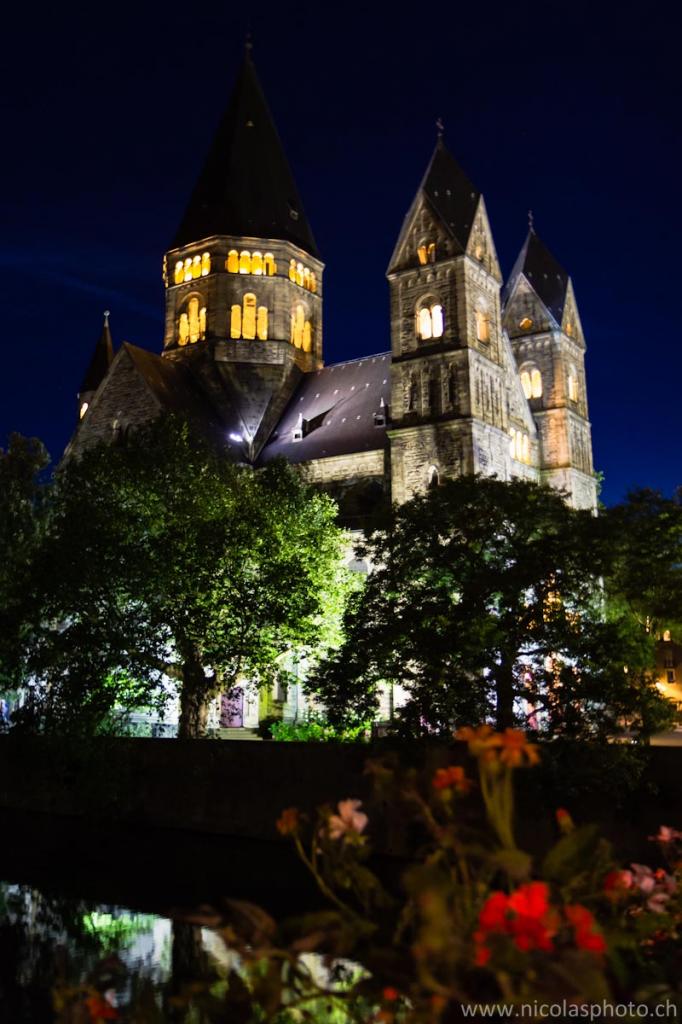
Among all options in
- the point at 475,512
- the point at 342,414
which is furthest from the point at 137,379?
the point at 475,512

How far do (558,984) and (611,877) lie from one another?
1.12 m

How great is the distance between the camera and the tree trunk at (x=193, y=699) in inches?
1045

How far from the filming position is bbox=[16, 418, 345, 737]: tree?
24953mm

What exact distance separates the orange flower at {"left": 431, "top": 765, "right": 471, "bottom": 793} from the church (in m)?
35.1

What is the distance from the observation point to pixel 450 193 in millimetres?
44406

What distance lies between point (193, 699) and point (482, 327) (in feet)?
76.9

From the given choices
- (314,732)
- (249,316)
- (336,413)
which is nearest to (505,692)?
(314,732)

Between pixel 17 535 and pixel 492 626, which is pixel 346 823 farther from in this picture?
pixel 17 535

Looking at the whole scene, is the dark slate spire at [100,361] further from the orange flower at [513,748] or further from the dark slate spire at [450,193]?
the orange flower at [513,748]

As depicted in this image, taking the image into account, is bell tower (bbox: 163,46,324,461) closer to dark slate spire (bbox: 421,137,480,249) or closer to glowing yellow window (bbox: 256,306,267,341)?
glowing yellow window (bbox: 256,306,267,341)

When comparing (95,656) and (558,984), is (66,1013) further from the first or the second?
(95,656)

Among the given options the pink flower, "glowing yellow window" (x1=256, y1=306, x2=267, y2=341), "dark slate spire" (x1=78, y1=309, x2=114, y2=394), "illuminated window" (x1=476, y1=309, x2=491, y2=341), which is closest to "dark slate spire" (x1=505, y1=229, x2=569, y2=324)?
"illuminated window" (x1=476, y1=309, x2=491, y2=341)

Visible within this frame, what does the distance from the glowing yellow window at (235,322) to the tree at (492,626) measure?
32691mm

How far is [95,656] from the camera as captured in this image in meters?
24.7
